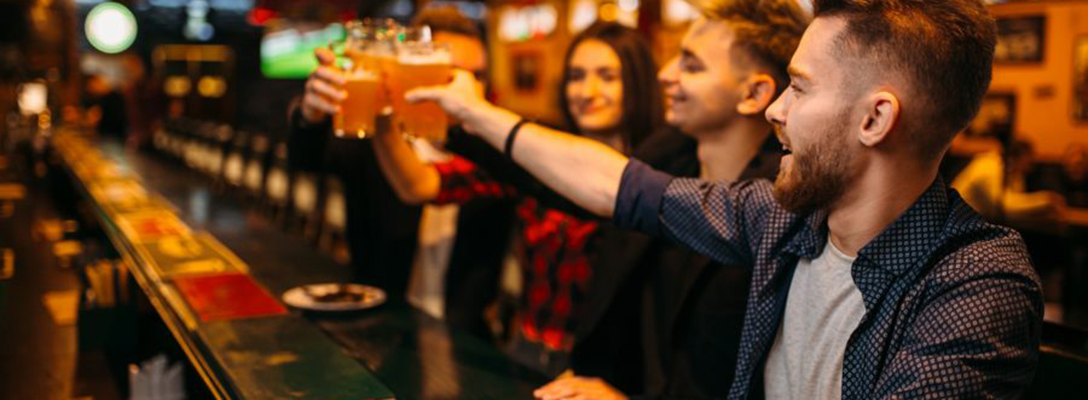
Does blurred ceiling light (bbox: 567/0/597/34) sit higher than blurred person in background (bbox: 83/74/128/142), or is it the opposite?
blurred ceiling light (bbox: 567/0/597/34)

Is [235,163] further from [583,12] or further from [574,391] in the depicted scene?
[574,391]

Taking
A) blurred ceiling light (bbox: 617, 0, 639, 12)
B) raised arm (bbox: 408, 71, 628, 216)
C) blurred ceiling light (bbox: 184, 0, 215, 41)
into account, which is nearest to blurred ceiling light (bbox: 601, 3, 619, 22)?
blurred ceiling light (bbox: 617, 0, 639, 12)

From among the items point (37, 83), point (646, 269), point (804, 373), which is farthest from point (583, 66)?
point (37, 83)

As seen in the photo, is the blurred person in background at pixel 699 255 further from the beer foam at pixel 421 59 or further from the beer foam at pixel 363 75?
the beer foam at pixel 363 75

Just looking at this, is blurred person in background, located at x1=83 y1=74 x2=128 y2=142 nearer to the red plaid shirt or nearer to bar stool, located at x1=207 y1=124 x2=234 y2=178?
bar stool, located at x1=207 y1=124 x2=234 y2=178

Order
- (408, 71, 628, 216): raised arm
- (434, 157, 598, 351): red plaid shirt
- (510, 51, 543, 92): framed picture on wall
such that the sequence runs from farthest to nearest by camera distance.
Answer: (510, 51, 543, 92): framed picture on wall, (434, 157, 598, 351): red plaid shirt, (408, 71, 628, 216): raised arm

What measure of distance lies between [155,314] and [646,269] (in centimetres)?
127

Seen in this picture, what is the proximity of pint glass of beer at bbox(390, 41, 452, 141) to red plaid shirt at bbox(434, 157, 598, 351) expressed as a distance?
18.3 inches

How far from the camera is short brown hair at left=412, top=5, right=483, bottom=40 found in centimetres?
307

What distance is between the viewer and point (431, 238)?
3.12 meters

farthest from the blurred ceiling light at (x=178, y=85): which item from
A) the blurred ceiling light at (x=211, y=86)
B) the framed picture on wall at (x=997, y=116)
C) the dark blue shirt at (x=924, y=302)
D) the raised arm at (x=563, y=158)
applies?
the dark blue shirt at (x=924, y=302)

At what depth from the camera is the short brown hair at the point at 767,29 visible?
79.0 inches

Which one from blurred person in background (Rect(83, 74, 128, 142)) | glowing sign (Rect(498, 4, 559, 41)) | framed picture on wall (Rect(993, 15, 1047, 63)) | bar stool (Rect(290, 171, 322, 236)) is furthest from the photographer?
glowing sign (Rect(498, 4, 559, 41))

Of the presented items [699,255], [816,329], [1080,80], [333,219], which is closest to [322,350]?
[699,255]
